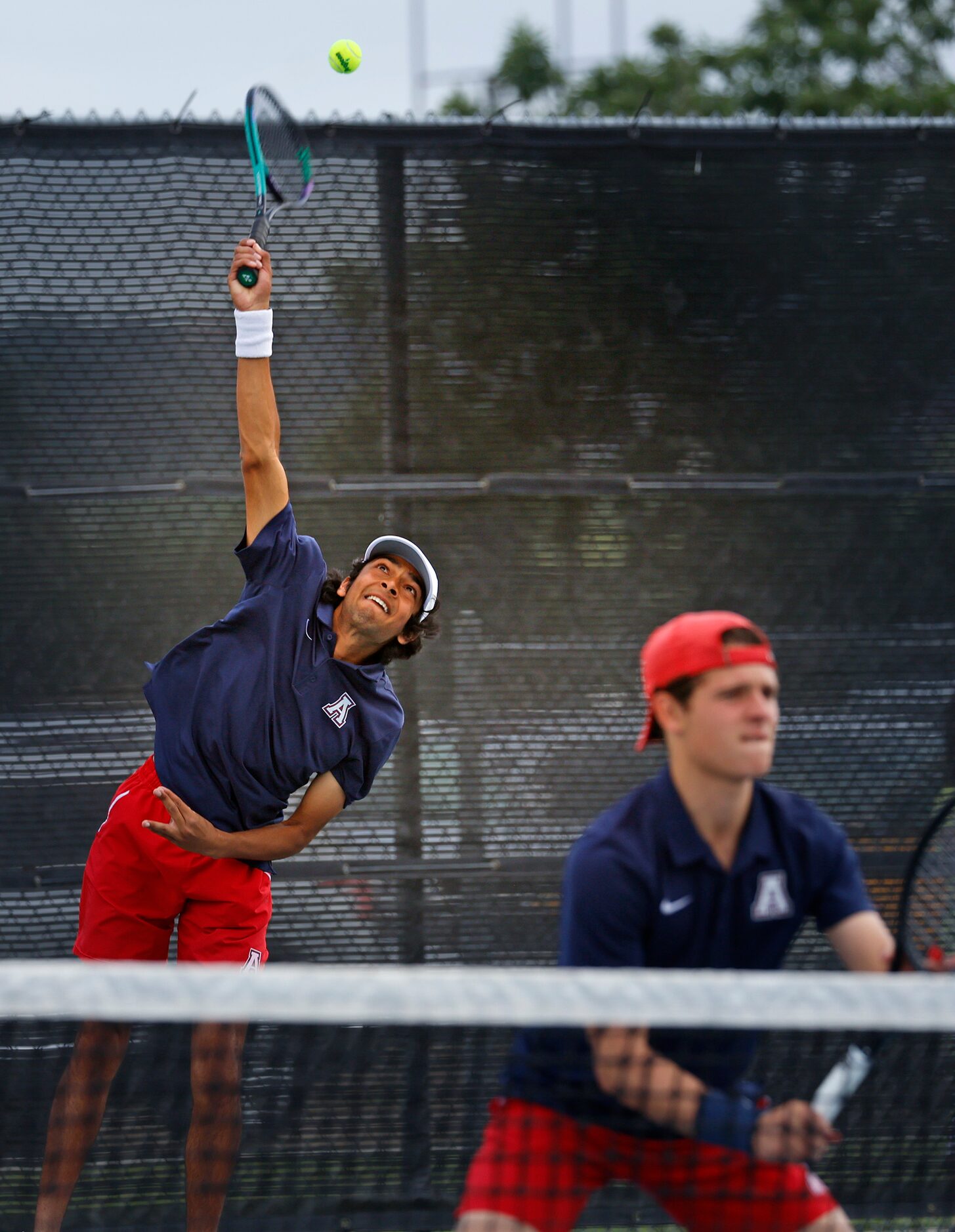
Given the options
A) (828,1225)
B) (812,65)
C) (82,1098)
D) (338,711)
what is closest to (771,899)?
(828,1225)

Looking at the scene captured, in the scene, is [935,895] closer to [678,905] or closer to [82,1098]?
[678,905]

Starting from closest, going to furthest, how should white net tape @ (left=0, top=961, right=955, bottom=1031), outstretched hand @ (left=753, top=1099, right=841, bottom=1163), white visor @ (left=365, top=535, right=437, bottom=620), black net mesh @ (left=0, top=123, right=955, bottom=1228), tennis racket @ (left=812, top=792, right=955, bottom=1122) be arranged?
→ white net tape @ (left=0, top=961, right=955, bottom=1031) → outstretched hand @ (left=753, top=1099, right=841, bottom=1163) → tennis racket @ (left=812, top=792, right=955, bottom=1122) → white visor @ (left=365, top=535, right=437, bottom=620) → black net mesh @ (left=0, top=123, right=955, bottom=1228)

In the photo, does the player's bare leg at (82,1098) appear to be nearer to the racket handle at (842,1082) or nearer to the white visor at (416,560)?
the white visor at (416,560)

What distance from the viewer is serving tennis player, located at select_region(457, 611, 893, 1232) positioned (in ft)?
5.35

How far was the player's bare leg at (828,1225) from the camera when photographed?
5.41 ft

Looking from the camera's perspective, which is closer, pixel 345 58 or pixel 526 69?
pixel 345 58

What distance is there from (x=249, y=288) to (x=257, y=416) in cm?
26

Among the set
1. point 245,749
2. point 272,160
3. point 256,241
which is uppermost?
point 272,160

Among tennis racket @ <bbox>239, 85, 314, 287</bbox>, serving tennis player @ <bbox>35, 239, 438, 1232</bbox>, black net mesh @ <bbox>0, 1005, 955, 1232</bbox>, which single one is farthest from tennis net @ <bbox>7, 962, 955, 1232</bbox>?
tennis racket @ <bbox>239, 85, 314, 287</bbox>

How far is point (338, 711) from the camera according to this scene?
2480 mm

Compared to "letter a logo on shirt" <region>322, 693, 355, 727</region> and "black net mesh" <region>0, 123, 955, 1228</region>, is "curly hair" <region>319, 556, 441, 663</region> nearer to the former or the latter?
"letter a logo on shirt" <region>322, 693, 355, 727</region>

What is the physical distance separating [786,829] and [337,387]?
165cm

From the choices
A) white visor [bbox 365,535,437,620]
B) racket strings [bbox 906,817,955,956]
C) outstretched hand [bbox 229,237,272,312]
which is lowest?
racket strings [bbox 906,817,955,956]

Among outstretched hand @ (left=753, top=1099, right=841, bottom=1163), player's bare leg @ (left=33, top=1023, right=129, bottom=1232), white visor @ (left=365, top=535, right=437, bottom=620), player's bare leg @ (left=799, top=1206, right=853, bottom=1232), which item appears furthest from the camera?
white visor @ (left=365, top=535, right=437, bottom=620)
